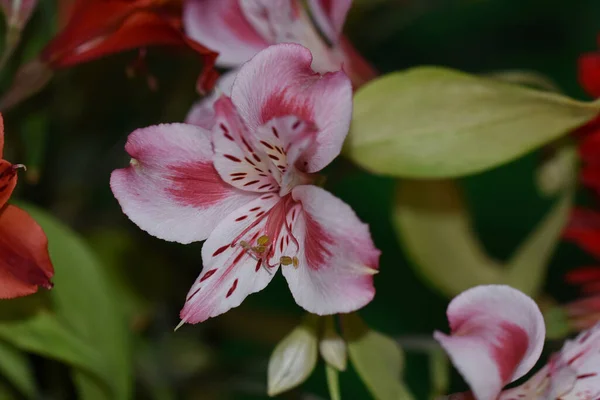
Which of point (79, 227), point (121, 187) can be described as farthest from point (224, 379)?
point (121, 187)

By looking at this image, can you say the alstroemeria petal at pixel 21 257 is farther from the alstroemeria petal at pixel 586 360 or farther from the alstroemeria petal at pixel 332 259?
the alstroemeria petal at pixel 586 360

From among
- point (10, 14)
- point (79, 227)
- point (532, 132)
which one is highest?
point (10, 14)

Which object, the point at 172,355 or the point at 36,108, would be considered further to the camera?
the point at 172,355

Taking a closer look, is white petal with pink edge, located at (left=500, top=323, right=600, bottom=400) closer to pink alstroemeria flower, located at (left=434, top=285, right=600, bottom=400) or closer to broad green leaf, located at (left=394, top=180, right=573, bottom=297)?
pink alstroemeria flower, located at (left=434, top=285, right=600, bottom=400)

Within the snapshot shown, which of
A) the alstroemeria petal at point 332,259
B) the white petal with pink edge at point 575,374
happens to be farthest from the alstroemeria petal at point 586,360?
the alstroemeria petal at point 332,259

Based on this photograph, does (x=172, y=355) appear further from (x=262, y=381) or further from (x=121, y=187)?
(x=121, y=187)

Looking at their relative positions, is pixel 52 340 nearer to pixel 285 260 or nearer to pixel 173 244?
pixel 285 260

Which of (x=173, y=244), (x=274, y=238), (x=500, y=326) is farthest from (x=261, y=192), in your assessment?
(x=173, y=244)

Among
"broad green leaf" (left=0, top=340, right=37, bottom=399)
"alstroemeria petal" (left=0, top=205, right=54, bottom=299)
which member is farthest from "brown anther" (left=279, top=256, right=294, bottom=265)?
"broad green leaf" (left=0, top=340, right=37, bottom=399)

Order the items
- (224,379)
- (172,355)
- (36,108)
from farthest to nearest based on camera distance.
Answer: (172,355) → (224,379) → (36,108)
